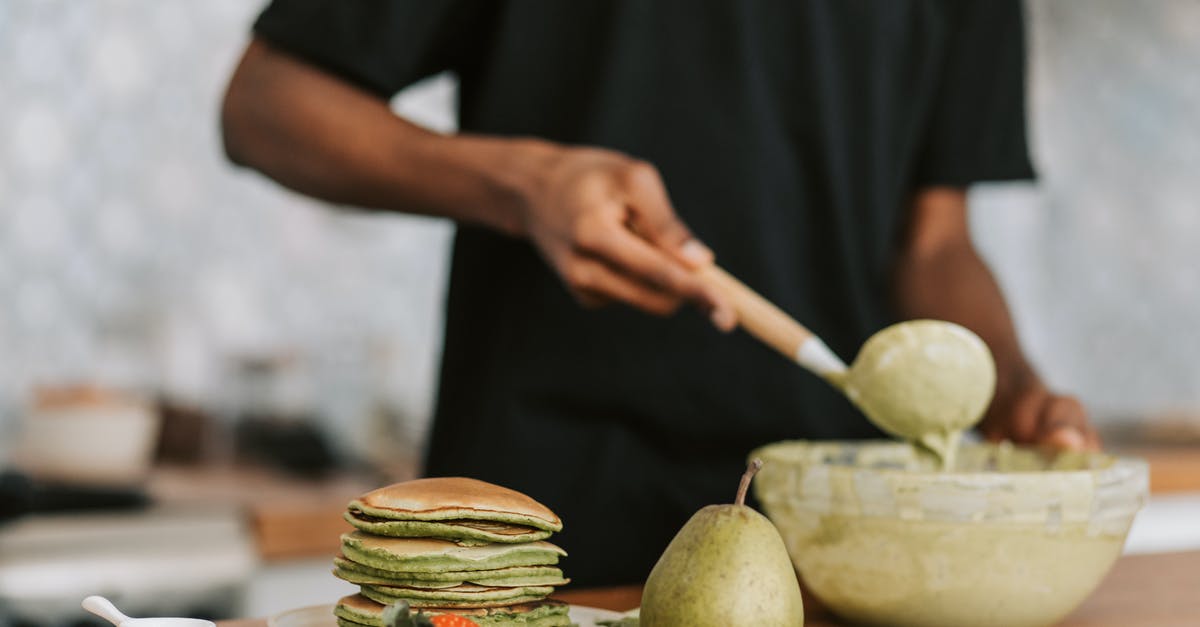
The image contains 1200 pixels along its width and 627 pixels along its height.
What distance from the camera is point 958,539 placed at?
2.66ft

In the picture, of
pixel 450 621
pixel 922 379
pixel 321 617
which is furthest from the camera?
pixel 922 379

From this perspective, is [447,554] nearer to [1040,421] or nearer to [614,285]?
[614,285]

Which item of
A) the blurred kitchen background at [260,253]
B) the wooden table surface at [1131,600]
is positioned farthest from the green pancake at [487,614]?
the blurred kitchen background at [260,253]

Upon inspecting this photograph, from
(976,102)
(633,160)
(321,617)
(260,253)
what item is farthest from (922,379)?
(260,253)

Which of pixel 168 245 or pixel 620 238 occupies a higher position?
pixel 620 238

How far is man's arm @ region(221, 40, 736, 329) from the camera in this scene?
3.27 ft

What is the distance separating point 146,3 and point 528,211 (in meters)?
2.51

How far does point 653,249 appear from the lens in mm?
1004

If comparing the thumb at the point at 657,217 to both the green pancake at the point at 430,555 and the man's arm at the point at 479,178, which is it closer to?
the man's arm at the point at 479,178

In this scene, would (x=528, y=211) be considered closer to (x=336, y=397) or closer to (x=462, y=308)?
(x=462, y=308)

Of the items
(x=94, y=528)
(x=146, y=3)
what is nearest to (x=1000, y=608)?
(x=94, y=528)

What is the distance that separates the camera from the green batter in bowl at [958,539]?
808 millimetres

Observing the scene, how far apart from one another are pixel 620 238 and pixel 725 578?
0.37 metres

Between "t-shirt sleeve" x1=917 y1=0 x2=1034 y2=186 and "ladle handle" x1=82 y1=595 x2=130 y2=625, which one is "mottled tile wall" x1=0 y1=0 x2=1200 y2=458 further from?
"ladle handle" x1=82 y1=595 x2=130 y2=625
